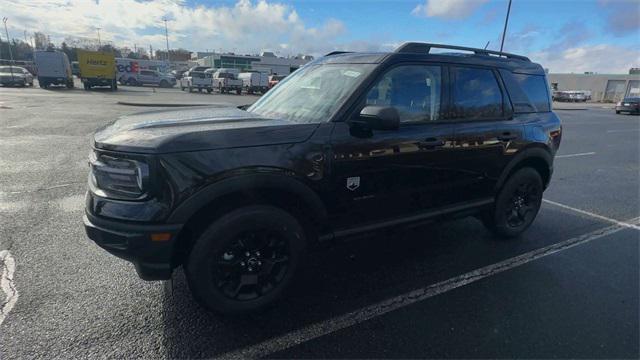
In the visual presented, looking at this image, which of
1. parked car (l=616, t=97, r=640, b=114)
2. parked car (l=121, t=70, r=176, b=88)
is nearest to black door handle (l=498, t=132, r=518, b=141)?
parked car (l=616, t=97, r=640, b=114)

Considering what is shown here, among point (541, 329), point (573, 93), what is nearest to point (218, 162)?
point (541, 329)

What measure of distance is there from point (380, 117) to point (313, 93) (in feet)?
2.82

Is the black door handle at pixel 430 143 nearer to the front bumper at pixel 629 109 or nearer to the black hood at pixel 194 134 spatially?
the black hood at pixel 194 134

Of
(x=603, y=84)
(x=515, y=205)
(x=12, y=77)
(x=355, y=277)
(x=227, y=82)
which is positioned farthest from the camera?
(x=603, y=84)

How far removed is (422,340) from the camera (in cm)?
259

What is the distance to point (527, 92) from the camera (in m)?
4.20

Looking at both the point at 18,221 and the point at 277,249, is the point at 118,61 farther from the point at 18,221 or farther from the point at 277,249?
the point at 277,249

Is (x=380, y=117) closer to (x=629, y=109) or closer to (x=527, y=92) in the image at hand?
(x=527, y=92)

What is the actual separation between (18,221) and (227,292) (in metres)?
3.20

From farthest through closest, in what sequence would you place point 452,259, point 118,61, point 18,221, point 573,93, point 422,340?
point 573,93, point 118,61, point 18,221, point 452,259, point 422,340

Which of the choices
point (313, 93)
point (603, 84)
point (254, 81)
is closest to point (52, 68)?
point (254, 81)

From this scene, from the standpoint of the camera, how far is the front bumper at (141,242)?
7.70 ft

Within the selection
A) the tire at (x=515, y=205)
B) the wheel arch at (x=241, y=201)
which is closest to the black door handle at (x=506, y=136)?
the tire at (x=515, y=205)

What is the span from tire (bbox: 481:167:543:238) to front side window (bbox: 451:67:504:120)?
2.75ft
